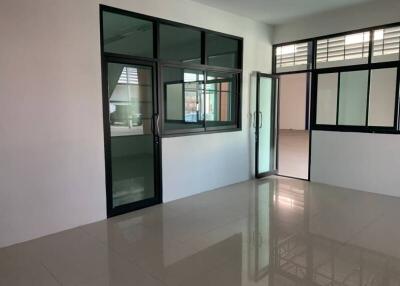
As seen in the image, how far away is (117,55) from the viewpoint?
12.3ft

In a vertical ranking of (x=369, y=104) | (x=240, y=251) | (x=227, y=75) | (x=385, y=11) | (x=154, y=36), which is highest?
(x=385, y=11)

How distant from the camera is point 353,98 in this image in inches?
199

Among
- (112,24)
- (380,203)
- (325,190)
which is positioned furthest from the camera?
(325,190)

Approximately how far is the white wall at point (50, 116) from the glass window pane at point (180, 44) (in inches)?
18.6

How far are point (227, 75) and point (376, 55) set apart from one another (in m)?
2.33

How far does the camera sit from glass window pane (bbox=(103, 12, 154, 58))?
388cm

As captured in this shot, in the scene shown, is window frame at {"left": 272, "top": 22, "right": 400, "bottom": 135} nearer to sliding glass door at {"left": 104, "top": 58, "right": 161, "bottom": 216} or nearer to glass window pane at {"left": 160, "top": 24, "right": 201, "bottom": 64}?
glass window pane at {"left": 160, "top": 24, "right": 201, "bottom": 64}

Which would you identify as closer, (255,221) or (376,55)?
(255,221)

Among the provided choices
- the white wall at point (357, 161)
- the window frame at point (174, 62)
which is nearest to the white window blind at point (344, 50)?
the white wall at point (357, 161)

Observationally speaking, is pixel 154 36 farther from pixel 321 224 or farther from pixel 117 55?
pixel 321 224

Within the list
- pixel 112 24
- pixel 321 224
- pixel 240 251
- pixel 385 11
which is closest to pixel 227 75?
pixel 112 24

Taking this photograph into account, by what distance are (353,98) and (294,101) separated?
8.57 m

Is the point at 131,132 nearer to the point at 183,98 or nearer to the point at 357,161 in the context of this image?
the point at 183,98

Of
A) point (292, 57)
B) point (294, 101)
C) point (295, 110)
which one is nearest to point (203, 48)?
point (292, 57)
